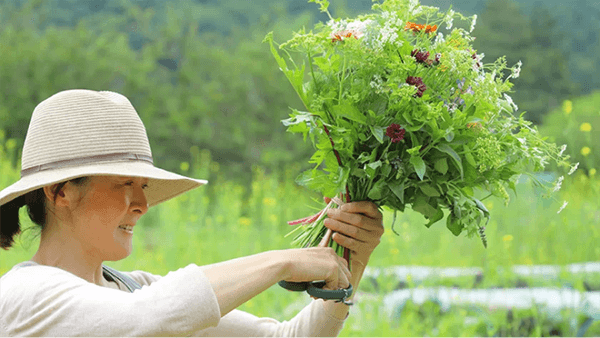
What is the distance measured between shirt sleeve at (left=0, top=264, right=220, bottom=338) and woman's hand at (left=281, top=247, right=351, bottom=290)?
24 cm

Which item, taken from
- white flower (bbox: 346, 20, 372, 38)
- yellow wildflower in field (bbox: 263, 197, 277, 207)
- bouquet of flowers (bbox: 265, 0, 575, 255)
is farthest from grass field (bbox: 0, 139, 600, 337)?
white flower (bbox: 346, 20, 372, 38)

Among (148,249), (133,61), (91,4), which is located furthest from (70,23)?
(148,249)

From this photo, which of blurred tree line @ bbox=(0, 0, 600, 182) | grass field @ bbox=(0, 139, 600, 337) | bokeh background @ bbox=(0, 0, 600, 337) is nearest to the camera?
grass field @ bbox=(0, 139, 600, 337)

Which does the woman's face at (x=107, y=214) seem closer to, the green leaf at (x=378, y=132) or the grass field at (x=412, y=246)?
the green leaf at (x=378, y=132)

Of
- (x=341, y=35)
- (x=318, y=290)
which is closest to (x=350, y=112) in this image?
(x=341, y=35)

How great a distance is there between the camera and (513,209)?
6.01 m

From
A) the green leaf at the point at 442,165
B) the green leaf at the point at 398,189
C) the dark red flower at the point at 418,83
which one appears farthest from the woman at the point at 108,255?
the dark red flower at the point at 418,83

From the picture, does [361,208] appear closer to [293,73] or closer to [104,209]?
[293,73]

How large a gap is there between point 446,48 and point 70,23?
19.8 m

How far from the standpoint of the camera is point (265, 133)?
16203 mm

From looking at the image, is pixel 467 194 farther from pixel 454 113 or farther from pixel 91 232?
pixel 91 232

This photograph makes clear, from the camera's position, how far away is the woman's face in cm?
168

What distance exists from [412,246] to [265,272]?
4.63 metres

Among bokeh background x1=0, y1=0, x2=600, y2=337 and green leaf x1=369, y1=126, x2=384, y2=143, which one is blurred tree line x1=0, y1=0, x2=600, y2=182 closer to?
bokeh background x1=0, y1=0, x2=600, y2=337
